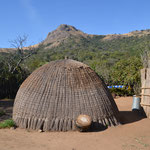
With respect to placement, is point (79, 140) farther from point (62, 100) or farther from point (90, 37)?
point (90, 37)

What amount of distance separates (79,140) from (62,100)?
1.48 metres

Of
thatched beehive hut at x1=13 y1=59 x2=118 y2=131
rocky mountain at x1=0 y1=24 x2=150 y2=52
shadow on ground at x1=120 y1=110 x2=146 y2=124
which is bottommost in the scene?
shadow on ground at x1=120 y1=110 x2=146 y2=124

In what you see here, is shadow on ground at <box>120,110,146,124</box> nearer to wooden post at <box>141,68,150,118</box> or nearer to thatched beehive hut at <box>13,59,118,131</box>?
wooden post at <box>141,68,150,118</box>

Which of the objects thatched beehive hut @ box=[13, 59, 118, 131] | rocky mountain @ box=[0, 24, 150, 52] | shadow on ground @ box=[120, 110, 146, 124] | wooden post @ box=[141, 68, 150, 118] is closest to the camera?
thatched beehive hut @ box=[13, 59, 118, 131]

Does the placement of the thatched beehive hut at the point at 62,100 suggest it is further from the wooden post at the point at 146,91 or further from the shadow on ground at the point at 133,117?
the wooden post at the point at 146,91

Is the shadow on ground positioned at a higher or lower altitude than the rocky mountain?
lower

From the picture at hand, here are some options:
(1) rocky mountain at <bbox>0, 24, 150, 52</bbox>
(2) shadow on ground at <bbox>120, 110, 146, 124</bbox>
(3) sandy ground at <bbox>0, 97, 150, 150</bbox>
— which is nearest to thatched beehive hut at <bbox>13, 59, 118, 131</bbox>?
(3) sandy ground at <bbox>0, 97, 150, 150</bbox>

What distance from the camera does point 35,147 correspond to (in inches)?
189

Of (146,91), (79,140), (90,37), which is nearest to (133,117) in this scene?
(146,91)

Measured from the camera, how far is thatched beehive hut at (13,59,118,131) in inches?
235

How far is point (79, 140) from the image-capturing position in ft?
17.5

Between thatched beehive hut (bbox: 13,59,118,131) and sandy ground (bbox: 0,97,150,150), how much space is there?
0.36 metres

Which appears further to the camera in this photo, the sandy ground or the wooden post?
the wooden post

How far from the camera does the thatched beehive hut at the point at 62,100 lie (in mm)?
5973
